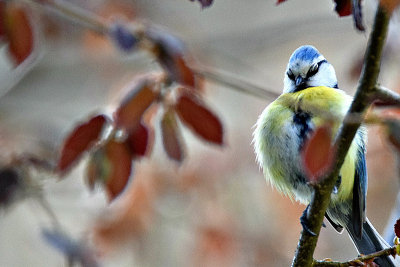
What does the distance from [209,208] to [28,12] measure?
2.21m

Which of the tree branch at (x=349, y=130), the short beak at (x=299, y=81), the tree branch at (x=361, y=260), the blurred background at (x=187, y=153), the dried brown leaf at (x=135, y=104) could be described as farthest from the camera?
the blurred background at (x=187, y=153)

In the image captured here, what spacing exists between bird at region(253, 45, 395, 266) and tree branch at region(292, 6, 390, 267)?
0.37 meters

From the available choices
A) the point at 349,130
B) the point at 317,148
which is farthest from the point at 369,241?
the point at 317,148

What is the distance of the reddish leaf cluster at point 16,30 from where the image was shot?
3.49 ft

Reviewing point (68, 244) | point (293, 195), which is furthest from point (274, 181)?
point (68, 244)

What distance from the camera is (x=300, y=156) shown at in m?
1.54

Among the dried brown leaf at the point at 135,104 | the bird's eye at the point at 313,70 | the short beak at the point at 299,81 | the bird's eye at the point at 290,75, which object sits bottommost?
the dried brown leaf at the point at 135,104

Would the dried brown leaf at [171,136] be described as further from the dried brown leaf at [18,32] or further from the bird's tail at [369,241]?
the bird's tail at [369,241]

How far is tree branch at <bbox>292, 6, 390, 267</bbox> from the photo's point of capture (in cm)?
87

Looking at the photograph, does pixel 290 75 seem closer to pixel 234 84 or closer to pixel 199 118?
pixel 234 84

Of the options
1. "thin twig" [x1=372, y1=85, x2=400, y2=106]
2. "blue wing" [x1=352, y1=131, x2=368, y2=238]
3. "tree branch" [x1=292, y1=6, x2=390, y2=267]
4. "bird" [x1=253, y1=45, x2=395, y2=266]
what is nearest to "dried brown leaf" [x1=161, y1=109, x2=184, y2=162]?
"tree branch" [x1=292, y1=6, x2=390, y2=267]

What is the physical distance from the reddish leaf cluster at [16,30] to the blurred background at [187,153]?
2.99 ft

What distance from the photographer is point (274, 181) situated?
1.77 metres

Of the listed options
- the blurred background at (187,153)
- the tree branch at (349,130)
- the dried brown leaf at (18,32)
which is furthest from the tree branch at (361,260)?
the blurred background at (187,153)
